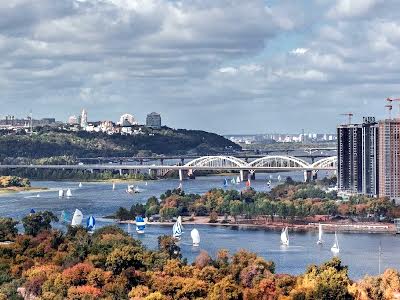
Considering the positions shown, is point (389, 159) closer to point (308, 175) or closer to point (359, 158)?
point (359, 158)

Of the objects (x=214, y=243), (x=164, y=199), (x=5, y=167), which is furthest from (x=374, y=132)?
(x=5, y=167)

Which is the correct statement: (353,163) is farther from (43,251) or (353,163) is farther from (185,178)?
(43,251)

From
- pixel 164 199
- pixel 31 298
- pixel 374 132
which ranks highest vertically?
pixel 374 132

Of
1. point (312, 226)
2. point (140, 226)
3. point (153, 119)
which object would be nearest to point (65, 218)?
point (140, 226)

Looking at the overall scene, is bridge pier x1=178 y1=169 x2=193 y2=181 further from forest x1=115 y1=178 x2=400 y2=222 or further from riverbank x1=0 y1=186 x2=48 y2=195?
forest x1=115 y1=178 x2=400 y2=222

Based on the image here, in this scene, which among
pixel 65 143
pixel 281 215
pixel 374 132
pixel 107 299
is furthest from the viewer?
pixel 65 143

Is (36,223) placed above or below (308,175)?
below

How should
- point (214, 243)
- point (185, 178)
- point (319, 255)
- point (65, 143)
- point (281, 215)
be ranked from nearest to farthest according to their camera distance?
point (319, 255), point (214, 243), point (281, 215), point (185, 178), point (65, 143)

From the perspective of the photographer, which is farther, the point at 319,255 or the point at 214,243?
the point at 214,243
